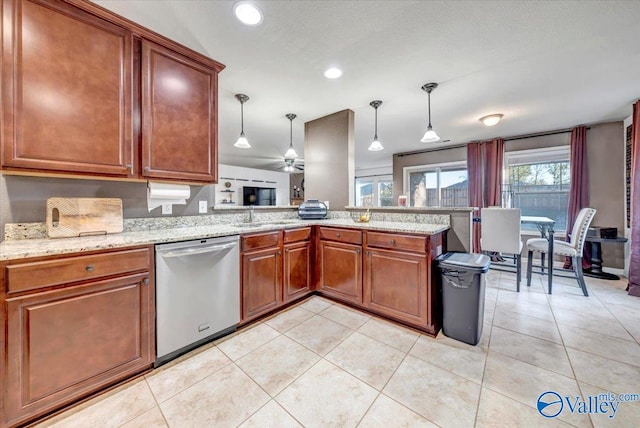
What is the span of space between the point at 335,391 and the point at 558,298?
3.05 metres

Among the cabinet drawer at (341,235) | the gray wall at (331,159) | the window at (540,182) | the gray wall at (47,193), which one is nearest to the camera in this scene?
the gray wall at (47,193)

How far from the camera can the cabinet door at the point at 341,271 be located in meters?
2.44

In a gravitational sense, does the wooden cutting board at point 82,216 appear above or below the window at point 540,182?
below

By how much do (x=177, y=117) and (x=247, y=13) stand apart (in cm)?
95

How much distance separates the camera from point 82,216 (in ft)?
5.46

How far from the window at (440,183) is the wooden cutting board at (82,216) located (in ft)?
17.3

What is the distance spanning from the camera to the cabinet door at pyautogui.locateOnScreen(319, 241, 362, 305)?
244cm

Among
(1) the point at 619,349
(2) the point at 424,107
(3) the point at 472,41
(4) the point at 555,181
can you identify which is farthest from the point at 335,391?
(4) the point at 555,181

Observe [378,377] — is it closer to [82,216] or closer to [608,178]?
[82,216]

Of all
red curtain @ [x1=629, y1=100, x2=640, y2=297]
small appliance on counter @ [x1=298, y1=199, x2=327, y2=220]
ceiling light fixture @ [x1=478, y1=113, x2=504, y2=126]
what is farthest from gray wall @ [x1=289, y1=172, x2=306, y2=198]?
red curtain @ [x1=629, y1=100, x2=640, y2=297]

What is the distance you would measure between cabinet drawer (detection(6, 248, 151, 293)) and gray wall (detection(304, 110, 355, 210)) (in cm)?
241

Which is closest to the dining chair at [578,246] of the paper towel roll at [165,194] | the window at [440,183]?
the window at [440,183]

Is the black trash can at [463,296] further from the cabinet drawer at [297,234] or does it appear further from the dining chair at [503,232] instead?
the dining chair at [503,232]

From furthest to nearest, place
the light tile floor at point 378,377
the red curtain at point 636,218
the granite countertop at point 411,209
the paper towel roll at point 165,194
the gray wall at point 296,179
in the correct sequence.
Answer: the gray wall at point 296,179, the red curtain at point 636,218, the granite countertop at point 411,209, the paper towel roll at point 165,194, the light tile floor at point 378,377
